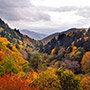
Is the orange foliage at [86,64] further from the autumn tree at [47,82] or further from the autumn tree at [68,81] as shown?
the autumn tree at [47,82]

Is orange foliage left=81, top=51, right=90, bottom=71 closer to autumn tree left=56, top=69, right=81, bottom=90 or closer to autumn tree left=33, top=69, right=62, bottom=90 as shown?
autumn tree left=56, top=69, right=81, bottom=90

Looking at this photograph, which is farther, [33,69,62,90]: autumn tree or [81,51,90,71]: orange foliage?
[81,51,90,71]: orange foliage

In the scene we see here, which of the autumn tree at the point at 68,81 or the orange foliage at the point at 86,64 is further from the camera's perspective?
the orange foliage at the point at 86,64

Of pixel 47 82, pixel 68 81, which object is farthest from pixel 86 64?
pixel 47 82

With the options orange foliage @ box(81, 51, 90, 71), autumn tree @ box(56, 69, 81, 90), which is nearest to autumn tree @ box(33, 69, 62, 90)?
autumn tree @ box(56, 69, 81, 90)

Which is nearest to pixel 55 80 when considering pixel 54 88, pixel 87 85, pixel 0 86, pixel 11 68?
pixel 54 88

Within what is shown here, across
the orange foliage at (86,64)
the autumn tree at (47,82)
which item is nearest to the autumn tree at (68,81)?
the autumn tree at (47,82)

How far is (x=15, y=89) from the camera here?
45.8ft

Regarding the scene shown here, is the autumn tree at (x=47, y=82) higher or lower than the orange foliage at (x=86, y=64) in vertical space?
higher

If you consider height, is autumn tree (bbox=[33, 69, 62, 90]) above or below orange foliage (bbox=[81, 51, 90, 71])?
above

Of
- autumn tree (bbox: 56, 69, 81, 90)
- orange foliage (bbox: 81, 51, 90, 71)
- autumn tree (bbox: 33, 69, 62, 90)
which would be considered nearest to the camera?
autumn tree (bbox: 33, 69, 62, 90)

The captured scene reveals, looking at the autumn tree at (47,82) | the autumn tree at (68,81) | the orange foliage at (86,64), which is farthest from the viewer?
the orange foliage at (86,64)

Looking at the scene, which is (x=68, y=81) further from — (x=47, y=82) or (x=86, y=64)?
(x=86, y=64)

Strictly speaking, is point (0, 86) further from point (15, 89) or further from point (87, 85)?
point (87, 85)
